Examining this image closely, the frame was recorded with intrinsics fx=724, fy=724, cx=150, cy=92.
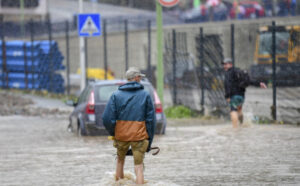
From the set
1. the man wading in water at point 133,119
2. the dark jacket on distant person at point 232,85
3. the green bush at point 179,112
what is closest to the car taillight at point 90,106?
the dark jacket on distant person at point 232,85

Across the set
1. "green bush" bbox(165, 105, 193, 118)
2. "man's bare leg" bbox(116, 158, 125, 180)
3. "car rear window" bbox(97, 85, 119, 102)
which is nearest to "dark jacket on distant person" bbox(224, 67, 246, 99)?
"car rear window" bbox(97, 85, 119, 102)

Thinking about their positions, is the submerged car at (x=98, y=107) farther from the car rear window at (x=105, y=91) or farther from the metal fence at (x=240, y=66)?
the metal fence at (x=240, y=66)

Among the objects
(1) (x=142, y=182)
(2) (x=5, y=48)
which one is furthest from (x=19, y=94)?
(1) (x=142, y=182)

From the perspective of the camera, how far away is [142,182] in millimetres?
8867

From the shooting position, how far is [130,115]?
8.76 m

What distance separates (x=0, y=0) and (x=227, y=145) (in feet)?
199

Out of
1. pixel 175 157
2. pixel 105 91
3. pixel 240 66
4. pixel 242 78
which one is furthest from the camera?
pixel 240 66

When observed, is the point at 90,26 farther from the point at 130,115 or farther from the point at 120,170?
the point at 130,115

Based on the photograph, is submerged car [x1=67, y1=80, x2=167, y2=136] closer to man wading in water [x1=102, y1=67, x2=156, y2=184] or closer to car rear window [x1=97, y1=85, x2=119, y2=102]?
car rear window [x1=97, y1=85, x2=119, y2=102]

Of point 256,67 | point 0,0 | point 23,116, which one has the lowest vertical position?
point 23,116

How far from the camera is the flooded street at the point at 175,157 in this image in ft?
32.3

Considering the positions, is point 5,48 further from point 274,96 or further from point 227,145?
point 227,145

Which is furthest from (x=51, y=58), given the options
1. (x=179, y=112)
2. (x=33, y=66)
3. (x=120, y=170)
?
(x=120, y=170)

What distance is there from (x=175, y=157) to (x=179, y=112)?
9001 millimetres
